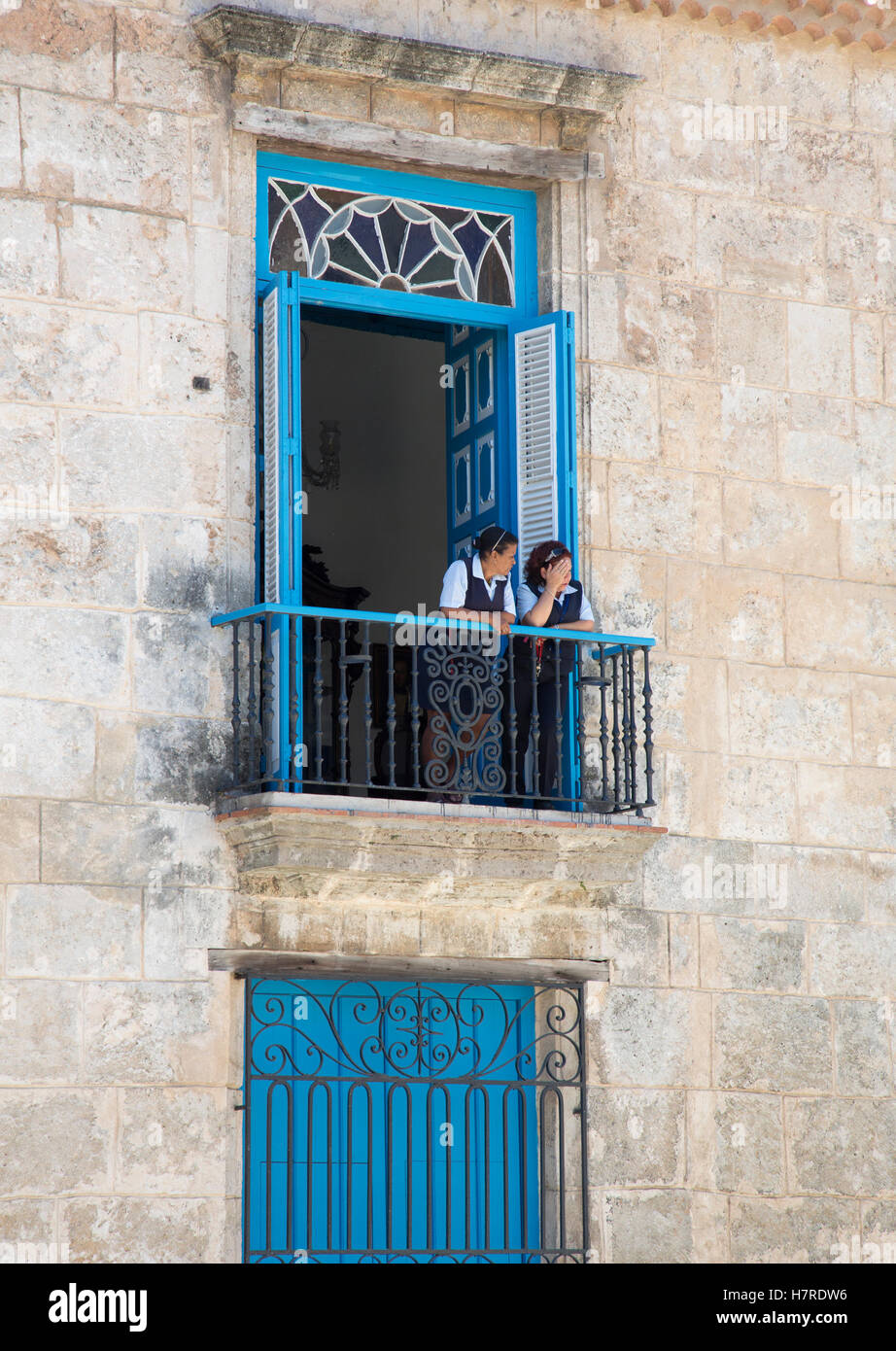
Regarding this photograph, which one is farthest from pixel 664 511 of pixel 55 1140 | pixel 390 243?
pixel 55 1140

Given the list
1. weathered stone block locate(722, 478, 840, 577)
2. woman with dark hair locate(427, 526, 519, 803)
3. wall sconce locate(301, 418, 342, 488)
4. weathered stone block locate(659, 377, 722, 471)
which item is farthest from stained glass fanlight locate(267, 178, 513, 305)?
wall sconce locate(301, 418, 342, 488)

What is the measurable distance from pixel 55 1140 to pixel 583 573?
337cm

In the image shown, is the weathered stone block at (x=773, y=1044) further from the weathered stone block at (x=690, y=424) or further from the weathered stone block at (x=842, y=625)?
the weathered stone block at (x=690, y=424)

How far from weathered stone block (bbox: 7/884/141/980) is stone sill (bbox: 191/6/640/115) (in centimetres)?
370

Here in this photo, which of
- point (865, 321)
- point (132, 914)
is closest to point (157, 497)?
point (132, 914)

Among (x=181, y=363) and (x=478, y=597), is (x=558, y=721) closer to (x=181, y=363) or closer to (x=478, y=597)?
(x=478, y=597)

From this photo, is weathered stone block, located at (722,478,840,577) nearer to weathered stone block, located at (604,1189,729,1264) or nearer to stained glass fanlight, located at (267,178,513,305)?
stained glass fanlight, located at (267,178,513,305)

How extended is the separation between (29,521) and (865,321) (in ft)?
14.0

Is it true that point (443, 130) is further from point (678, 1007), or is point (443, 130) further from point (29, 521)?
point (678, 1007)

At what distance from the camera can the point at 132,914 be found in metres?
7.70

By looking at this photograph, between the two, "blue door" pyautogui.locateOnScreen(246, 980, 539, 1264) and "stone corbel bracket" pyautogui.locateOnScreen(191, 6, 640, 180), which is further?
"stone corbel bracket" pyautogui.locateOnScreen(191, 6, 640, 180)

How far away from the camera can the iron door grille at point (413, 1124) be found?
7.93 m

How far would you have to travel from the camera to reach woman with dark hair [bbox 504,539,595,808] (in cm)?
831

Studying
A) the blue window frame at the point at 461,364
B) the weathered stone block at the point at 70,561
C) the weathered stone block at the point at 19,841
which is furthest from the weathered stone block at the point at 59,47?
the weathered stone block at the point at 19,841
